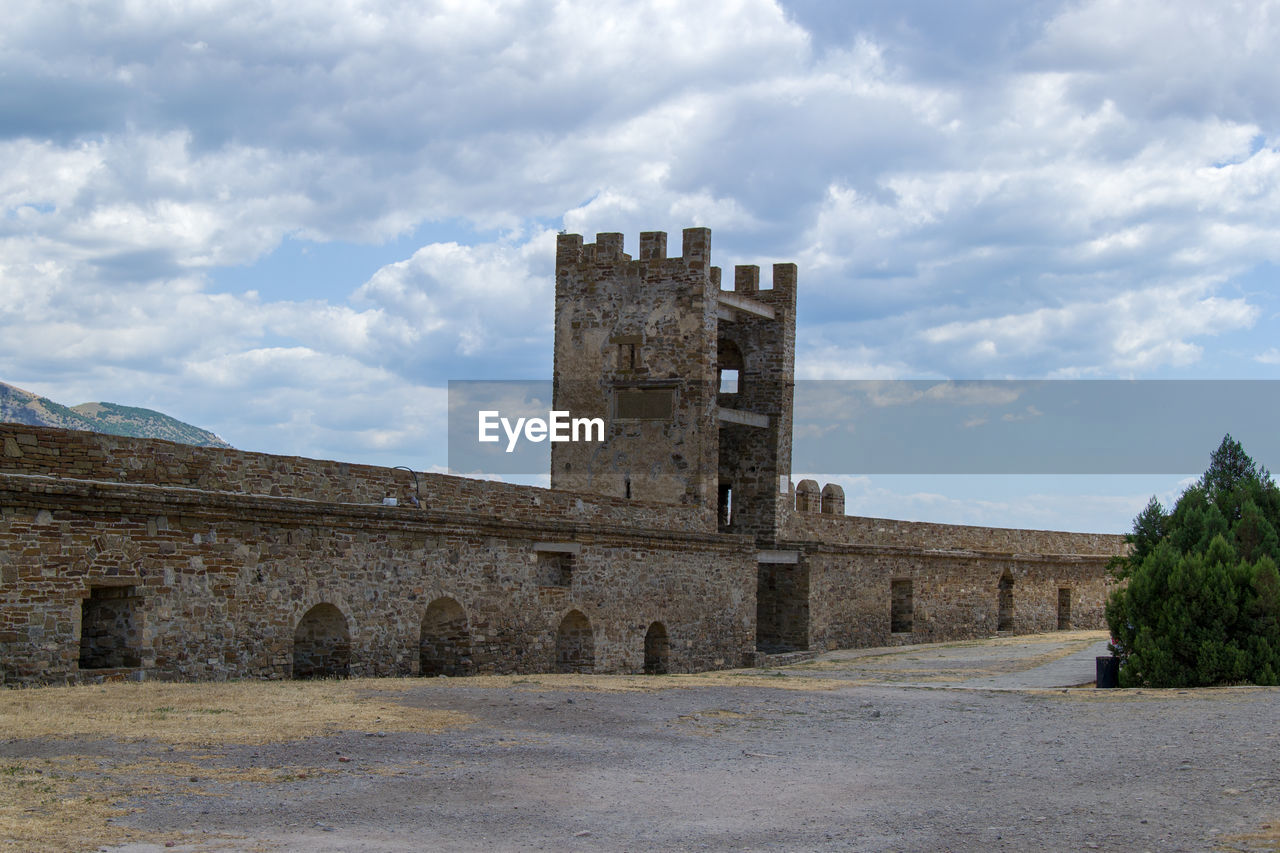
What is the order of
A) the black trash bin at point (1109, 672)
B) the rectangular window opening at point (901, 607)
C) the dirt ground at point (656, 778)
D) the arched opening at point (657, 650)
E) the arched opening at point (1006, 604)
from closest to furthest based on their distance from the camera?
the dirt ground at point (656, 778), the black trash bin at point (1109, 672), the arched opening at point (657, 650), the rectangular window opening at point (901, 607), the arched opening at point (1006, 604)

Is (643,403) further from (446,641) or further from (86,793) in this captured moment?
(86,793)

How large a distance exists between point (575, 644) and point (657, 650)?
8.99ft

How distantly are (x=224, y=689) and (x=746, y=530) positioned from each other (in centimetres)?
1694

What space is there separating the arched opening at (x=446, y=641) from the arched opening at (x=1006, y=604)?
71.9 ft

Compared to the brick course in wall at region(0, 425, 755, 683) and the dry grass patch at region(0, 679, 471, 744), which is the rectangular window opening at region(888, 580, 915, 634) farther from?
the dry grass patch at region(0, 679, 471, 744)

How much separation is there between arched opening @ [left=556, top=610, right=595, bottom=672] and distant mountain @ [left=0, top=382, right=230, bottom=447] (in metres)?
44.3

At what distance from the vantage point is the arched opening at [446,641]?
17.7m

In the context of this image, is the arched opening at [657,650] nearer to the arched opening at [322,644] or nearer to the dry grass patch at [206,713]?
the arched opening at [322,644]

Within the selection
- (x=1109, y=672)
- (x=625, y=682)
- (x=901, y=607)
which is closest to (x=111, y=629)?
(x=625, y=682)

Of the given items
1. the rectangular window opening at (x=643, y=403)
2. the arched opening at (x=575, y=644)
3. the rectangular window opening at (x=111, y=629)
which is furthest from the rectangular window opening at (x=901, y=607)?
the rectangular window opening at (x=111, y=629)

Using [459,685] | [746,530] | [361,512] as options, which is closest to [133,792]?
[459,685]

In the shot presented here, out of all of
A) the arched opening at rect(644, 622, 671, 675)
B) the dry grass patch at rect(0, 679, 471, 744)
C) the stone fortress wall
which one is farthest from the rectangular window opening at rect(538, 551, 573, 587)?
the dry grass patch at rect(0, 679, 471, 744)

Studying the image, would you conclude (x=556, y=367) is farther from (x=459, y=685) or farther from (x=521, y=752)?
(x=521, y=752)

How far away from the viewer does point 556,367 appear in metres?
26.8
